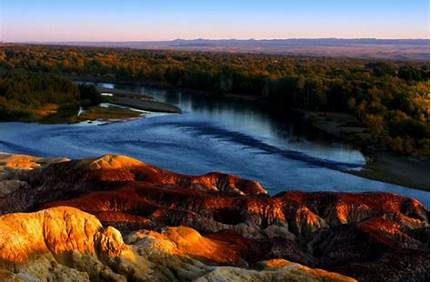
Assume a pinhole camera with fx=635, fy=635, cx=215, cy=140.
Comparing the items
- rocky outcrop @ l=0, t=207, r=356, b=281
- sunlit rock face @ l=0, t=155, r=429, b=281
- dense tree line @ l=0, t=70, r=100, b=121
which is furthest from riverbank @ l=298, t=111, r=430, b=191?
rocky outcrop @ l=0, t=207, r=356, b=281

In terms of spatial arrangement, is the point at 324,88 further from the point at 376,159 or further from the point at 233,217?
the point at 233,217

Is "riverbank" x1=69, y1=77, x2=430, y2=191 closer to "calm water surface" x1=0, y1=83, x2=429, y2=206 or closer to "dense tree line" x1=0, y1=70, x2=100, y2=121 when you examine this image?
"calm water surface" x1=0, y1=83, x2=429, y2=206

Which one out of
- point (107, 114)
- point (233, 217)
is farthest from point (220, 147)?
point (233, 217)

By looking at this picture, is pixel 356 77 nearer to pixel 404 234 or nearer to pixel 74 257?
pixel 404 234

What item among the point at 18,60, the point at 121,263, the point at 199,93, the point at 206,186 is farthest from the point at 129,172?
the point at 18,60

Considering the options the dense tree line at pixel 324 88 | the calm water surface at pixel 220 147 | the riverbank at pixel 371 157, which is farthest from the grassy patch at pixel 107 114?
the riverbank at pixel 371 157

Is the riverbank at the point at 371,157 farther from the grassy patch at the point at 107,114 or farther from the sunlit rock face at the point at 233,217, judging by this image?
the grassy patch at the point at 107,114

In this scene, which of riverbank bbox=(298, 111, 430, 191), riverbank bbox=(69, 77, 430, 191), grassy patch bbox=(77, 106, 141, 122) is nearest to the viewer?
riverbank bbox=(298, 111, 430, 191)
